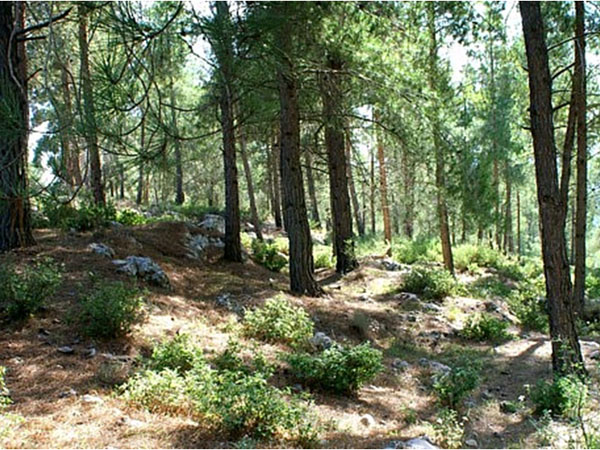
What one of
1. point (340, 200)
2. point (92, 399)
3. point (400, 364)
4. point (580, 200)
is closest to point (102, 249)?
point (92, 399)

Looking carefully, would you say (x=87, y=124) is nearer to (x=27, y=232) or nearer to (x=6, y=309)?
(x=6, y=309)

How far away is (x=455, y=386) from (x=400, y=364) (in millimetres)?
1519

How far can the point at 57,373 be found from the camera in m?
3.79

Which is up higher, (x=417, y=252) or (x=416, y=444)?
Result: (x=417, y=252)

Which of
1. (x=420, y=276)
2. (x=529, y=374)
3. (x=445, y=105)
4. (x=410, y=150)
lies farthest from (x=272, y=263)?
(x=529, y=374)

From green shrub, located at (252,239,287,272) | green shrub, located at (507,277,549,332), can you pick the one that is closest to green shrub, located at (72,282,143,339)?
green shrub, located at (252,239,287,272)

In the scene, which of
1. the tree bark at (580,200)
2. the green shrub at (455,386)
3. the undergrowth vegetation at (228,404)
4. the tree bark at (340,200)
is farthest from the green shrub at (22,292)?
the tree bark at (580,200)

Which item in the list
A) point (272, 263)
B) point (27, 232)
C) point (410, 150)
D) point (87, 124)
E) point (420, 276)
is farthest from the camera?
point (272, 263)

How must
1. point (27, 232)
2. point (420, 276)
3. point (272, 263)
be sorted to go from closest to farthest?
point (27, 232), point (420, 276), point (272, 263)

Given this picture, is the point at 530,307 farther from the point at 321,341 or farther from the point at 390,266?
the point at 321,341

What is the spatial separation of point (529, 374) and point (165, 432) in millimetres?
4938

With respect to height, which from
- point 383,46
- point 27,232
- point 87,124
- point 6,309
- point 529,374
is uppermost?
point 383,46

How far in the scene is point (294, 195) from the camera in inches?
314

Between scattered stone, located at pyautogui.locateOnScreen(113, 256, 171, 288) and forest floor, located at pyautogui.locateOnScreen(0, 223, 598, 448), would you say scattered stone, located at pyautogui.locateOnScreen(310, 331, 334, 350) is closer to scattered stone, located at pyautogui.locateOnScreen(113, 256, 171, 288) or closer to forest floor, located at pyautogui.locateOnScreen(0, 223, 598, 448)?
forest floor, located at pyautogui.locateOnScreen(0, 223, 598, 448)
